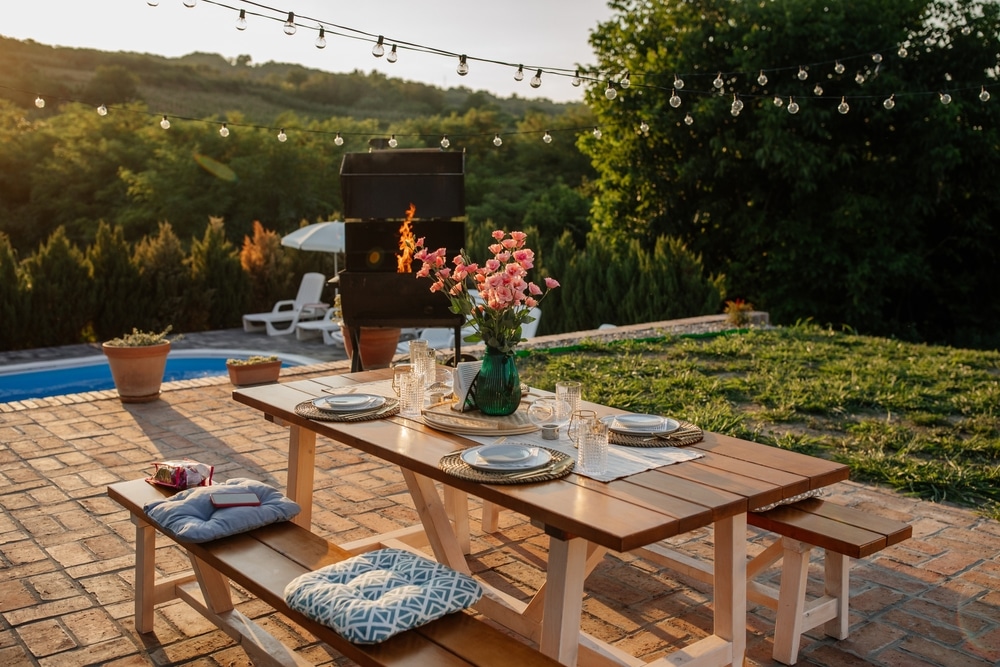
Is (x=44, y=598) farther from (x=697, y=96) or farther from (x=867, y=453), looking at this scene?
(x=697, y=96)

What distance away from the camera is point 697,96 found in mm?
16531

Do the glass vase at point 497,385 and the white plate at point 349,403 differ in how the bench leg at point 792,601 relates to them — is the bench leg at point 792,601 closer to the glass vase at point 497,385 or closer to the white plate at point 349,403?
the glass vase at point 497,385

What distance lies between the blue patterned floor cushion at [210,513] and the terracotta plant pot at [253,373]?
4002mm

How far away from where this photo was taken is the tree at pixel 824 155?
586 inches

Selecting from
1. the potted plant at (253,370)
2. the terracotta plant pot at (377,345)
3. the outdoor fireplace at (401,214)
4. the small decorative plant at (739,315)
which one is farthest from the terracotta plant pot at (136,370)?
the small decorative plant at (739,315)

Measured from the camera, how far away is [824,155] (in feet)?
49.2

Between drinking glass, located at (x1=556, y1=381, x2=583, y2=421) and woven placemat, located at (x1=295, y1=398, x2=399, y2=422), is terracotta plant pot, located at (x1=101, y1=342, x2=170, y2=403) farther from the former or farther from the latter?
drinking glass, located at (x1=556, y1=381, x2=583, y2=421)

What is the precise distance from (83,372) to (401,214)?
4.49 meters

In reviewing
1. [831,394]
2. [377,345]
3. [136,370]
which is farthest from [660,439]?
[377,345]

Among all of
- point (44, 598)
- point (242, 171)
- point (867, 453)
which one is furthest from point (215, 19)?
point (242, 171)

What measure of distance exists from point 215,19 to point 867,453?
458 cm

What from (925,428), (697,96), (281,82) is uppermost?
(281,82)

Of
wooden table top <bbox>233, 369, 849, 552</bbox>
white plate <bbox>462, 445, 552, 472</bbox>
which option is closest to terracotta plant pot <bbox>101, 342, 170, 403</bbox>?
wooden table top <bbox>233, 369, 849, 552</bbox>

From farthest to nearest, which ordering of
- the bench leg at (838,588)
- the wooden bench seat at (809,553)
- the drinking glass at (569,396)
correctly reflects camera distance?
the drinking glass at (569,396), the bench leg at (838,588), the wooden bench seat at (809,553)
